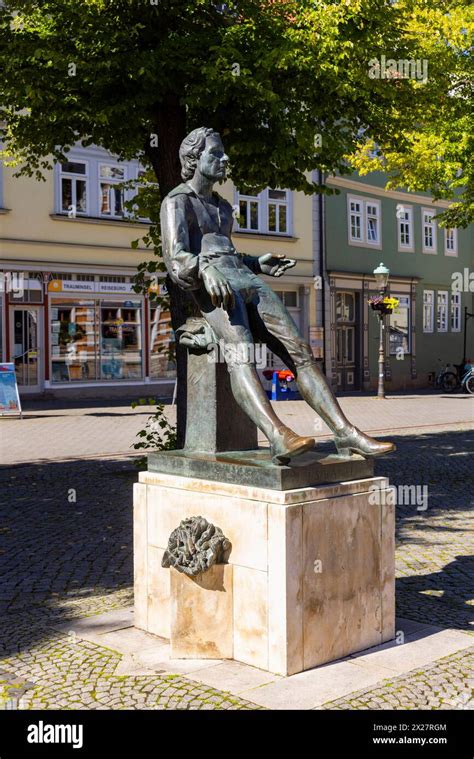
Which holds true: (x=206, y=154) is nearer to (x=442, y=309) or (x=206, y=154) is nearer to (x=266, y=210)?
(x=266, y=210)

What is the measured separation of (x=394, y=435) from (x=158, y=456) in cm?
1125

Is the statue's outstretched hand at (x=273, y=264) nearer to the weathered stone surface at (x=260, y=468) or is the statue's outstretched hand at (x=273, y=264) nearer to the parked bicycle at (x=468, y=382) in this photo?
the weathered stone surface at (x=260, y=468)

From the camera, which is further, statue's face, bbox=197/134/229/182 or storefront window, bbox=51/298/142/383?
storefront window, bbox=51/298/142/383

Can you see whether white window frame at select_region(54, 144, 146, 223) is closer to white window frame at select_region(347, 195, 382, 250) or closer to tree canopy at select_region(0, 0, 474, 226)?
white window frame at select_region(347, 195, 382, 250)

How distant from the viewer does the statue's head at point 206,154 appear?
5199 mm

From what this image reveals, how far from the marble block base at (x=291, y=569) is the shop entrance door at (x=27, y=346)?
18519 mm

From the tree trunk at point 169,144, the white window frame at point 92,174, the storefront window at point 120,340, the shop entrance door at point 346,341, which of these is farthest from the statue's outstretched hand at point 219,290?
the shop entrance door at point 346,341

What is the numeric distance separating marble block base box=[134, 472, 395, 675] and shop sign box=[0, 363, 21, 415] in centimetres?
1333

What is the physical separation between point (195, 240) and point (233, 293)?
0.56 meters

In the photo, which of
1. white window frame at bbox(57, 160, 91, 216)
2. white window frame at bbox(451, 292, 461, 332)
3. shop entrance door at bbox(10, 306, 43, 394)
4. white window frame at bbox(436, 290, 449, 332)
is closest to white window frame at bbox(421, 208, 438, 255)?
white window frame at bbox(436, 290, 449, 332)

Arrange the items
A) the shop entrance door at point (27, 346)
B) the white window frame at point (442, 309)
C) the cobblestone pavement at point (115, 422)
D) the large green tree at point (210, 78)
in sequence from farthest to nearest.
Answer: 1. the white window frame at point (442, 309)
2. the shop entrance door at point (27, 346)
3. the cobblestone pavement at point (115, 422)
4. the large green tree at point (210, 78)

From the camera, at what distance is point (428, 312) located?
34.8 m

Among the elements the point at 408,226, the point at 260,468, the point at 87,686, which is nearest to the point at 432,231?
the point at 408,226

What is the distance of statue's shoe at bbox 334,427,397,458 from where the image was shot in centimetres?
479
